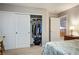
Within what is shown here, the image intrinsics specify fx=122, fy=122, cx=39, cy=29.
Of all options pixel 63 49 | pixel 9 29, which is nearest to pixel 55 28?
pixel 9 29

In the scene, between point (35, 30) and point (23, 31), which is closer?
point (35, 30)

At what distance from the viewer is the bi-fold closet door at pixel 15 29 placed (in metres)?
3.44

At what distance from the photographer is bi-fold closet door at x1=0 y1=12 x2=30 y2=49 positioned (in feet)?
11.3

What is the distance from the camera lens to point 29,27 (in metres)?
3.41

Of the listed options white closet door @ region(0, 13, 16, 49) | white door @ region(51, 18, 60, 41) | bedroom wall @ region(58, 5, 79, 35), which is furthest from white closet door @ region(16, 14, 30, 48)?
bedroom wall @ region(58, 5, 79, 35)

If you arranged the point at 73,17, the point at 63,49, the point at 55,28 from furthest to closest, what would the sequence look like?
the point at 55,28 → the point at 73,17 → the point at 63,49

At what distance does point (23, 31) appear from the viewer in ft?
11.4

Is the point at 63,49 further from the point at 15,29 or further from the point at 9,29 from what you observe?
the point at 9,29

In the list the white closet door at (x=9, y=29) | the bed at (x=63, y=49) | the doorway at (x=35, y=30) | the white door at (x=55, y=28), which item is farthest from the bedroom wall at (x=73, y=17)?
the white closet door at (x=9, y=29)

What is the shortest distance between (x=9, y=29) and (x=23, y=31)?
44 centimetres

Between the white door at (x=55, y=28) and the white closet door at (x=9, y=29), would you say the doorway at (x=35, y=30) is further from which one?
the white closet door at (x=9, y=29)

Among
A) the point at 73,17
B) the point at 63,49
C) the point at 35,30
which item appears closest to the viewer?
the point at 63,49
